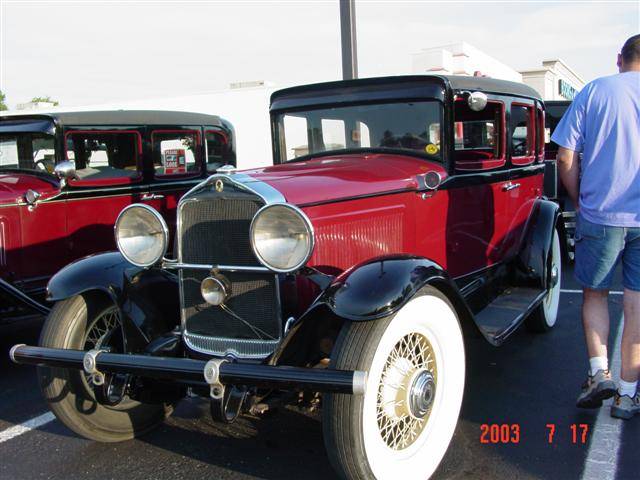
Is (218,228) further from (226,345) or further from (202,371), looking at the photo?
(202,371)

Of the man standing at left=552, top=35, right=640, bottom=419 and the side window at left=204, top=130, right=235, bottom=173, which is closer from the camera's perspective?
the man standing at left=552, top=35, right=640, bottom=419

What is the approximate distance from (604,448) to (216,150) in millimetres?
5166

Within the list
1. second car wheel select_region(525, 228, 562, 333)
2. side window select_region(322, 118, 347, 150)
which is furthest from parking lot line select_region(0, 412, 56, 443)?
second car wheel select_region(525, 228, 562, 333)

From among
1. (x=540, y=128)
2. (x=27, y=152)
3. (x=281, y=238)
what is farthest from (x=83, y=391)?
(x=540, y=128)

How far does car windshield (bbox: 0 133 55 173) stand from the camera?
17.5ft

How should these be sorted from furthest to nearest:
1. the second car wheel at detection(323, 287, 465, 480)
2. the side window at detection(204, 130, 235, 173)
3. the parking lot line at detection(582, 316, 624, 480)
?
1. the side window at detection(204, 130, 235, 173)
2. the parking lot line at detection(582, 316, 624, 480)
3. the second car wheel at detection(323, 287, 465, 480)

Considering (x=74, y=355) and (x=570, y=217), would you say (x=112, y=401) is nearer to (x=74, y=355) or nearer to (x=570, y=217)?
(x=74, y=355)

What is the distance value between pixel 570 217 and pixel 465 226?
14.3ft

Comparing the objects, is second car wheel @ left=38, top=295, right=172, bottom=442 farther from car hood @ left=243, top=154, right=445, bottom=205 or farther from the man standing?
the man standing

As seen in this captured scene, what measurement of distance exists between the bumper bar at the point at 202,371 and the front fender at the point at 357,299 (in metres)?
0.23

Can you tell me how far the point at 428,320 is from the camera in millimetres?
2684

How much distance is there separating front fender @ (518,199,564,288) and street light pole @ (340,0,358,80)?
12.8 feet

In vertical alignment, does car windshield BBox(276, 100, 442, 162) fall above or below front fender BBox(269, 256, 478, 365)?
above

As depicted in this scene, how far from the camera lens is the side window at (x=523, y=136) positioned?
4582mm
